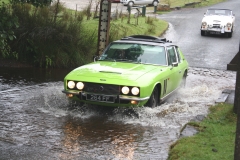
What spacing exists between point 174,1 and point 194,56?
28943 millimetres

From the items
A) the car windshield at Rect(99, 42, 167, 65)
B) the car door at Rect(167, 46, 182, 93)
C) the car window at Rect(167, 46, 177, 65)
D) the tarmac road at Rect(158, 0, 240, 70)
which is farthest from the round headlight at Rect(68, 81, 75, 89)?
the tarmac road at Rect(158, 0, 240, 70)

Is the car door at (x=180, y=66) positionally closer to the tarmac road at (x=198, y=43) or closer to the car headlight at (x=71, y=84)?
the car headlight at (x=71, y=84)

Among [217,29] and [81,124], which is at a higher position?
[217,29]

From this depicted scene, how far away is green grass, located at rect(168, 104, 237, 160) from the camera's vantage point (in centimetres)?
650

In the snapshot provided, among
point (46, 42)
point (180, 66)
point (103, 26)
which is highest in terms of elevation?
point (103, 26)

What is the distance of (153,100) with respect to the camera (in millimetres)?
9352

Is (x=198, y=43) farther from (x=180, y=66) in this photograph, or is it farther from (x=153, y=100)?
(x=153, y=100)

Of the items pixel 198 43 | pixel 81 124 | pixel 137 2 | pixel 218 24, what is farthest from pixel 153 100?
pixel 137 2

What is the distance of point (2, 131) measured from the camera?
25.7 ft

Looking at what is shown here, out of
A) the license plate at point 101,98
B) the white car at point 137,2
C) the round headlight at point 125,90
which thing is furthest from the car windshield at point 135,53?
the white car at point 137,2

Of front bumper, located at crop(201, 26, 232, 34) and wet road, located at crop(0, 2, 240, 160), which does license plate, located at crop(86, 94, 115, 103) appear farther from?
front bumper, located at crop(201, 26, 232, 34)

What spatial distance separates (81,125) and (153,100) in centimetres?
179

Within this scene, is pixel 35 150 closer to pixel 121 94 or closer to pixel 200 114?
pixel 121 94

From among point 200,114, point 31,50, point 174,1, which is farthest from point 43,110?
point 174,1
